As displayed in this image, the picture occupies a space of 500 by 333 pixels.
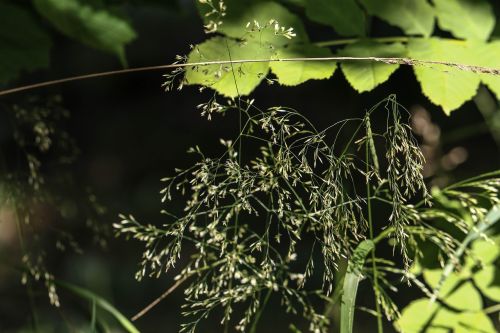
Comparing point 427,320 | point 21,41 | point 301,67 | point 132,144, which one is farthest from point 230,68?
point 132,144

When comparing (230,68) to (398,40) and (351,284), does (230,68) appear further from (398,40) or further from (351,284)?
(351,284)

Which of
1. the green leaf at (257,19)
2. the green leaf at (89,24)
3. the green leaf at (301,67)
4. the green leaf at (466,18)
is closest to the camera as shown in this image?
Answer: the green leaf at (301,67)

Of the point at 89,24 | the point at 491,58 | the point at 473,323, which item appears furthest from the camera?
the point at 89,24

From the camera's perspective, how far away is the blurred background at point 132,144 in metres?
3.88

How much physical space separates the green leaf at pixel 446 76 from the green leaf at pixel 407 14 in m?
0.10

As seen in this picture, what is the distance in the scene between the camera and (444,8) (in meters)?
2.05

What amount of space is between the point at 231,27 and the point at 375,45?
360 mm

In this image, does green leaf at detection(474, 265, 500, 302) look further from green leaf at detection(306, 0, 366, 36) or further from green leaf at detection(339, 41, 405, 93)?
green leaf at detection(306, 0, 366, 36)

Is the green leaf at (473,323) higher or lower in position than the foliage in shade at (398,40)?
lower

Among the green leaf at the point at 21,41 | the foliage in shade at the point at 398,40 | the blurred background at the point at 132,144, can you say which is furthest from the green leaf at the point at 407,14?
the blurred background at the point at 132,144

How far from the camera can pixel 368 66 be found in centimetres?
181

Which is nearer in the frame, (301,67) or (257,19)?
(301,67)

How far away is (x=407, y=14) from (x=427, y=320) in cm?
79

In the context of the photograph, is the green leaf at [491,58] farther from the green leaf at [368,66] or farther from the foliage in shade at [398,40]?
the green leaf at [368,66]
